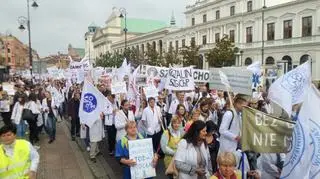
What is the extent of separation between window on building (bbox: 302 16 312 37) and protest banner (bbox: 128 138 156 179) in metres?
44.2

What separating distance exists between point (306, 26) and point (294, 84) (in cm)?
4475

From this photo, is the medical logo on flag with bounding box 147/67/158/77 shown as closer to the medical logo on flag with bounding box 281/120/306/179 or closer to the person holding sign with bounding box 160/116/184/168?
the person holding sign with bounding box 160/116/184/168

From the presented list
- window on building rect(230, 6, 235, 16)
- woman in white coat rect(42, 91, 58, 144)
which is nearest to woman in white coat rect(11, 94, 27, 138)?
woman in white coat rect(42, 91, 58, 144)

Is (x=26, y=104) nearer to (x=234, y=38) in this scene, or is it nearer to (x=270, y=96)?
(x=270, y=96)

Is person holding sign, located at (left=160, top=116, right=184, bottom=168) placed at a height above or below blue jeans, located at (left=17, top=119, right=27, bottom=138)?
above

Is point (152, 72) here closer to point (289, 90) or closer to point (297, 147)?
point (289, 90)

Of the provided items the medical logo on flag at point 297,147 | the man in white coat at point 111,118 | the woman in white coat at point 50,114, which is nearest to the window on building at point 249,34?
the woman in white coat at point 50,114

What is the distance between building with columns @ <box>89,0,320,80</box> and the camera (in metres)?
45.7

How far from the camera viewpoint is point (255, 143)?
14.4 ft

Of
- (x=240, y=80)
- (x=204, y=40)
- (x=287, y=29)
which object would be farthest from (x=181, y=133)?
(x=204, y=40)

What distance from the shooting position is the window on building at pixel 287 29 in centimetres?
4928

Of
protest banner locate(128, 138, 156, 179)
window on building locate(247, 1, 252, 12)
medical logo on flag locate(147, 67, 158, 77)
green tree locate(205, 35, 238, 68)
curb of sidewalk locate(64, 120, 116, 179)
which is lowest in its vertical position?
curb of sidewalk locate(64, 120, 116, 179)

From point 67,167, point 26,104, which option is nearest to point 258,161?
point 67,167

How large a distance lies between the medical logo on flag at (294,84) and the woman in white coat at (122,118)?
4077 mm
